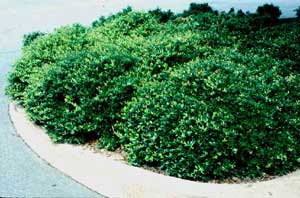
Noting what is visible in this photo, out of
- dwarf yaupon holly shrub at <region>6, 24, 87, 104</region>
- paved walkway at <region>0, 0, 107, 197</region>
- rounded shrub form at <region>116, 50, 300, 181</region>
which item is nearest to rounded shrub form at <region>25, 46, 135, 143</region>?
rounded shrub form at <region>116, 50, 300, 181</region>

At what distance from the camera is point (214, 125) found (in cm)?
504

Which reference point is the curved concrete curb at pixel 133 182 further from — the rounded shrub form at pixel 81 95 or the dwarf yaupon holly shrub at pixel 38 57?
the dwarf yaupon holly shrub at pixel 38 57

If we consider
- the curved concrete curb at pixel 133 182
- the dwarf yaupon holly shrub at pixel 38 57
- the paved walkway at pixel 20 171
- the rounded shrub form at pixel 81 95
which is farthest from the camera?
the dwarf yaupon holly shrub at pixel 38 57

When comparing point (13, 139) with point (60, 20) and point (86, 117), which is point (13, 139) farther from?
point (60, 20)

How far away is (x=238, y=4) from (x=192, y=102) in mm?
10753

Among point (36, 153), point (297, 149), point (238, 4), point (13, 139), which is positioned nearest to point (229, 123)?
point (297, 149)

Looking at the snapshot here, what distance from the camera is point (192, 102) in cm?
535

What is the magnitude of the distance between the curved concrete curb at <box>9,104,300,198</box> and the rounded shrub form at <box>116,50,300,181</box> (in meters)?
0.20

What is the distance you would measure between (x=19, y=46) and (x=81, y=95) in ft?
17.5

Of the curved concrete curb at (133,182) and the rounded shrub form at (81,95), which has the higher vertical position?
the rounded shrub form at (81,95)

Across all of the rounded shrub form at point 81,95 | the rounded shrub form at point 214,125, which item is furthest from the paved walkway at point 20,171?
the rounded shrub form at point 214,125

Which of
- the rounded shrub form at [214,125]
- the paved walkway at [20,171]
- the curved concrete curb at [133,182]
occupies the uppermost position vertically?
the rounded shrub form at [214,125]

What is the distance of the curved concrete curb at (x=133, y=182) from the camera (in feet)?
15.4

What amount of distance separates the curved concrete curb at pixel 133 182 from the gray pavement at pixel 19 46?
12 centimetres
